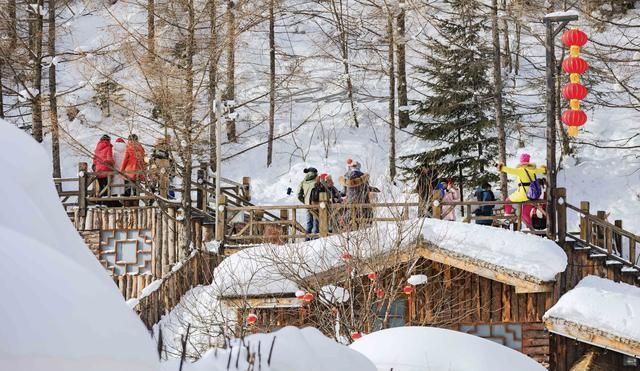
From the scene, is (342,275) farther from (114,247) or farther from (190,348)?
(114,247)

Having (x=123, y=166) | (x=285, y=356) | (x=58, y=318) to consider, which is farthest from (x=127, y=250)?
(x=58, y=318)

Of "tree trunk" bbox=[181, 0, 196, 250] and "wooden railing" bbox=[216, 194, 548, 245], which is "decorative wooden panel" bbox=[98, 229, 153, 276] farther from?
"wooden railing" bbox=[216, 194, 548, 245]

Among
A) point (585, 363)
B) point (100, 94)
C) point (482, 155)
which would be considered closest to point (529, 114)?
point (482, 155)

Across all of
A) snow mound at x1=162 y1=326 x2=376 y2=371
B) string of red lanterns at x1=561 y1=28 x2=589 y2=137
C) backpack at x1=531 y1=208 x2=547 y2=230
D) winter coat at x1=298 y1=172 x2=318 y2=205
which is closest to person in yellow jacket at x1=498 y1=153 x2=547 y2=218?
backpack at x1=531 y1=208 x2=547 y2=230

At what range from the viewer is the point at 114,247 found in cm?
2106

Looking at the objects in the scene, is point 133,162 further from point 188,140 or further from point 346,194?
point 346,194

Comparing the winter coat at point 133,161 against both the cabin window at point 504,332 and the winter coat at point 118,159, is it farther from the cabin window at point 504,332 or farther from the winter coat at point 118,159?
the cabin window at point 504,332

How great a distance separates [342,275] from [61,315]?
13.2 m

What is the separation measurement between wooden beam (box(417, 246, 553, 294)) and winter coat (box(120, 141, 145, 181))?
6.57 meters

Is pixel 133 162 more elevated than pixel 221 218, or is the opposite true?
pixel 133 162

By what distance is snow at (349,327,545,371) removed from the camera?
587 cm

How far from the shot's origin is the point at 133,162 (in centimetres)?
2069

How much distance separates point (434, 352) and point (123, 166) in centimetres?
1529

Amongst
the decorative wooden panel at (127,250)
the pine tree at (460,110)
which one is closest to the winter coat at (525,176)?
the decorative wooden panel at (127,250)
